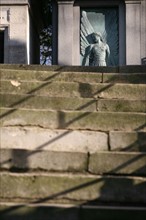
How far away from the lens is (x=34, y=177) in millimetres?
3945

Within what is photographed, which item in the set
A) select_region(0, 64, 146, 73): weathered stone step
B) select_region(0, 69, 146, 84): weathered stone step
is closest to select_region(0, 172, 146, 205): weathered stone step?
select_region(0, 69, 146, 84): weathered stone step

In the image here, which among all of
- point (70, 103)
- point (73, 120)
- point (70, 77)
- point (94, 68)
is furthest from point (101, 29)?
point (73, 120)

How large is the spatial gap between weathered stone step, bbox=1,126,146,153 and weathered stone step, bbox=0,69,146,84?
58.0 inches

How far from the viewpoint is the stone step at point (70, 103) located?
501cm

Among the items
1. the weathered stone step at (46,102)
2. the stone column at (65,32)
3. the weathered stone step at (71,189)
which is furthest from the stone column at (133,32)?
the weathered stone step at (71,189)

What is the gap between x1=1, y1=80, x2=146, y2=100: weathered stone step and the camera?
539cm

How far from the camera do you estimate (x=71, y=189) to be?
392cm

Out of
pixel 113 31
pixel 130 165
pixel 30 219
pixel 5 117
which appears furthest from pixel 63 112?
pixel 113 31

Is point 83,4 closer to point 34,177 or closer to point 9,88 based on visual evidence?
point 9,88

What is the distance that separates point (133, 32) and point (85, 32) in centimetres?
117

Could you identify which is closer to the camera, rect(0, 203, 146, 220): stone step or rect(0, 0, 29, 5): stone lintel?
rect(0, 203, 146, 220): stone step

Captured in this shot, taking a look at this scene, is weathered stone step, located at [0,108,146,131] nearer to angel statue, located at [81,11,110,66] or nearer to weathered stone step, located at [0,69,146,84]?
weathered stone step, located at [0,69,146,84]

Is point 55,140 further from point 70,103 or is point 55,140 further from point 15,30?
point 15,30

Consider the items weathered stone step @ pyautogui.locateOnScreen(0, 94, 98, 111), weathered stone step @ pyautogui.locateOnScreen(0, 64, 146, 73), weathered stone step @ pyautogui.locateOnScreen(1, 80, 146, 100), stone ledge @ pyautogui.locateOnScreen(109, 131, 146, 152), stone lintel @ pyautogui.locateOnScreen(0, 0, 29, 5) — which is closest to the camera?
stone ledge @ pyautogui.locateOnScreen(109, 131, 146, 152)
